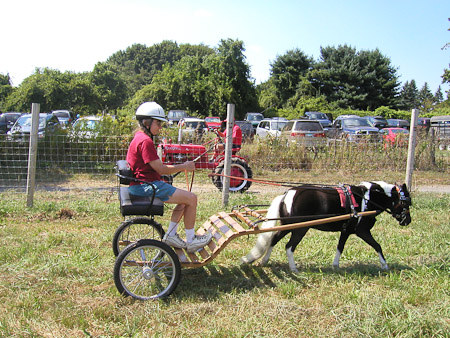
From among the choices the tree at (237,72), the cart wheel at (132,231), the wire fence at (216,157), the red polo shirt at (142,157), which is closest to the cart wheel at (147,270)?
the cart wheel at (132,231)

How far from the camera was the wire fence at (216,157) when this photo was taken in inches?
412

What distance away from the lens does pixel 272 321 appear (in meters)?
3.74

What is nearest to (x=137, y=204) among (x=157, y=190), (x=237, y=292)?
(x=157, y=190)

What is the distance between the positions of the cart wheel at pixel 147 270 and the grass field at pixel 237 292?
151 mm

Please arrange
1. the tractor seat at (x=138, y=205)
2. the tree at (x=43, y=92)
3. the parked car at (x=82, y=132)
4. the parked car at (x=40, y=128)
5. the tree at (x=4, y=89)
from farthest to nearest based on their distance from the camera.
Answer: the tree at (x=4, y=89) < the tree at (x=43, y=92) < the parked car at (x=82, y=132) < the parked car at (x=40, y=128) < the tractor seat at (x=138, y=205)

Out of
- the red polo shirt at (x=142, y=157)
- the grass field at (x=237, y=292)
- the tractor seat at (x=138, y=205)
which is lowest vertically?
the grass field at (x=237, y=292)

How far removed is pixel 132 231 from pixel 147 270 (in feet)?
4.17

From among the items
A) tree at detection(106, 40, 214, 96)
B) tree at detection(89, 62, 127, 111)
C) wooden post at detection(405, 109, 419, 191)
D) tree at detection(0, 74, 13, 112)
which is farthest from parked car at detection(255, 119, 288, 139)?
tree at detection(106, 40, 214, 96)

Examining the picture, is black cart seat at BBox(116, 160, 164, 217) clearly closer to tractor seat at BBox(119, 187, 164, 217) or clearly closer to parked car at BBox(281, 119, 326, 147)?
tractor seat at BBox(119, 187, 164, 217)

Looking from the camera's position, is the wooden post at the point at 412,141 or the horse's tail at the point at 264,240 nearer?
the horse's tail at the point at 264,240

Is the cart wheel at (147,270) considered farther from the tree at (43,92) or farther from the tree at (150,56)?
the tree at (150,56)

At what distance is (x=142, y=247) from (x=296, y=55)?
45.8 metres

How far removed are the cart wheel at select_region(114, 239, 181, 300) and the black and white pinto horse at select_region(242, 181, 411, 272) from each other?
1.12 m

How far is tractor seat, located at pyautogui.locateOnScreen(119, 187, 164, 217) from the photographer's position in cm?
422
